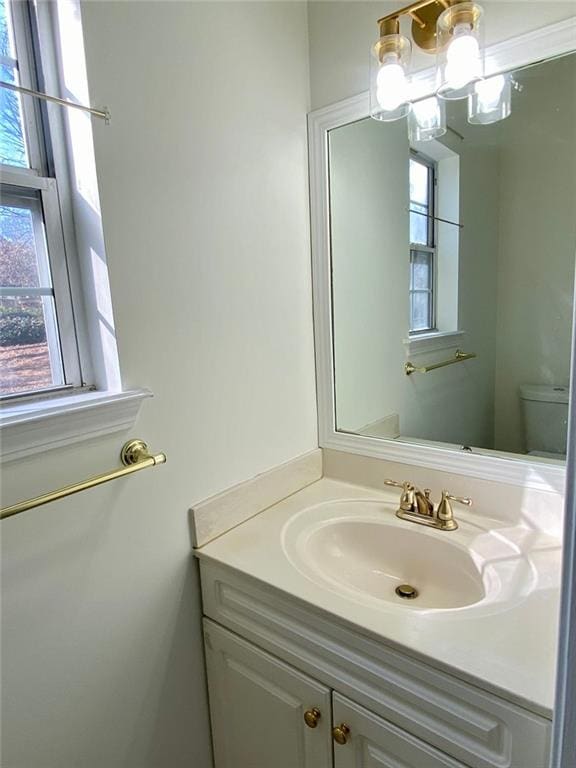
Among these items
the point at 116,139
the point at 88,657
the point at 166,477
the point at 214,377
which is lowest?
the point at 88,657

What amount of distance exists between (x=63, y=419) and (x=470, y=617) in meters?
0.86

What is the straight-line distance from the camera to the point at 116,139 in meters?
0.89

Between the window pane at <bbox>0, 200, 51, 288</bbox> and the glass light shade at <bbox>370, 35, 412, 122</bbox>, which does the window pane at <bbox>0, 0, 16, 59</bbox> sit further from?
the glass light shade at <bbox>370, 35, 412, 122</bbox>

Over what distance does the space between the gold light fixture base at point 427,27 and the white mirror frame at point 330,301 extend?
0.18ft

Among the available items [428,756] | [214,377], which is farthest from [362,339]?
[428,756]

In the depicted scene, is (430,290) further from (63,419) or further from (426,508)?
(63,419)

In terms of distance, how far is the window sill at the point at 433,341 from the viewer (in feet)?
4.50

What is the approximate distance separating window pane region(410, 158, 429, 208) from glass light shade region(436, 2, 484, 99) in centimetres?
28

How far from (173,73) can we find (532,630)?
136 centimetres

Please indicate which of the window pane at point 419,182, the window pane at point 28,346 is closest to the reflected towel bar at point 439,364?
the window pane at point 419,182

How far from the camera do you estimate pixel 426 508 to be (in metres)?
1.22

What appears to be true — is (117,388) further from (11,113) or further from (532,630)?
(532,630)

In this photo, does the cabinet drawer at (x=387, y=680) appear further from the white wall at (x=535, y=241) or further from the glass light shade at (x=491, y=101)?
the glass light shade at (x=491, y=101)

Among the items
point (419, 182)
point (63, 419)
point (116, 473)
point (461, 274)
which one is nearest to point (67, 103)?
point (63, 419)
